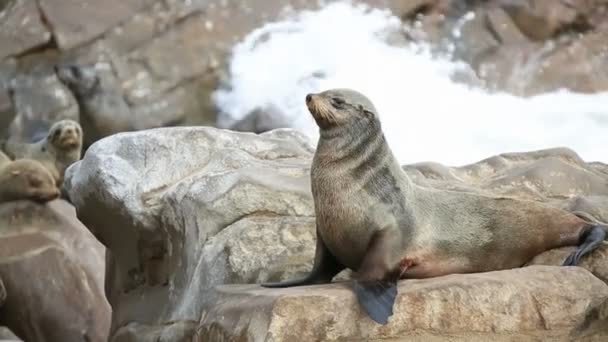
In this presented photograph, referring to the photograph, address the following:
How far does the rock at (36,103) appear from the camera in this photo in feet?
31.7

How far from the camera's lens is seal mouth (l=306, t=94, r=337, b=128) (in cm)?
336

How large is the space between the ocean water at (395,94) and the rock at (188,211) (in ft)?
13.8

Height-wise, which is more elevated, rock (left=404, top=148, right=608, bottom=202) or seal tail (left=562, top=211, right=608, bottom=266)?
seal tail (left=562, top=211, right=608, bottom=266)

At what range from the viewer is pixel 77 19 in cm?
987

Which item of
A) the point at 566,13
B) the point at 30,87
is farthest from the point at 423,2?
the point at 30,87

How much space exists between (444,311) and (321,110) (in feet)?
2.83

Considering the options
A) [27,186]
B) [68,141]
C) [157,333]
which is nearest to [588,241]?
[157,333]

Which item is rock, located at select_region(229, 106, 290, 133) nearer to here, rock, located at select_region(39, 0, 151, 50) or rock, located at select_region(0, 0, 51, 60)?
rock, located at select_region(39, 0, 151, 50)

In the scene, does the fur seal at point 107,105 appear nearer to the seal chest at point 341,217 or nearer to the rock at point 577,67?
the rock at point 577,67

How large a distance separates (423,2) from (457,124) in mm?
1924

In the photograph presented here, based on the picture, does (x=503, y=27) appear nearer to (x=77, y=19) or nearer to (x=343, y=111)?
(x=77, y=19)

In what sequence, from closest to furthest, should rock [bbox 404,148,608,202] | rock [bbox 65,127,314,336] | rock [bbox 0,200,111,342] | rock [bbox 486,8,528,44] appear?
rock [bbox 65,127,314,336], rock [bbox 404,148,608,202], rock [bbox 0,200,111,342], rock [bbox 486,8,528,44]

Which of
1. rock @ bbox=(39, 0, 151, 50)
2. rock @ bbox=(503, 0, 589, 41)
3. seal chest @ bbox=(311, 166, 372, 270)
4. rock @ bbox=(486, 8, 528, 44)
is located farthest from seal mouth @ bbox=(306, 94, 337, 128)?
rock @ bbox=(503, 0, 589, 41)

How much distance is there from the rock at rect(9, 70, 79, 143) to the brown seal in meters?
2.46
